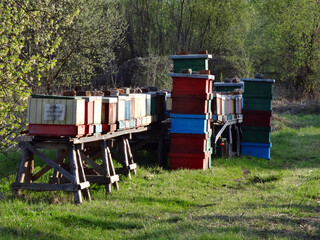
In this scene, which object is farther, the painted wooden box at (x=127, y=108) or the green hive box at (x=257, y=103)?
the green hive box at (x=257, y=103)

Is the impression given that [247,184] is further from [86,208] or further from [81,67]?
[81,67]

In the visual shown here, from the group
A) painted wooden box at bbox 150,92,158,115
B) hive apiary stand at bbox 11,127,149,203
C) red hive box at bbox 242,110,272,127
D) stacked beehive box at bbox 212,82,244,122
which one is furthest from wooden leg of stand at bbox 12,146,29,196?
red hive box at bbox 242,110,272,127

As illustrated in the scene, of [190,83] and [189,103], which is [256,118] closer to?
Answer: [189,103]

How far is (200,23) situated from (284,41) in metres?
8.75

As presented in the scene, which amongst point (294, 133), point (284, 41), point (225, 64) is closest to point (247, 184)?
point (294, 133)

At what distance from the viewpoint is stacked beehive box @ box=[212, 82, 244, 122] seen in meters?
15.7

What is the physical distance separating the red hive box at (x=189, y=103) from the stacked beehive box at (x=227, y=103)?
4.18ft

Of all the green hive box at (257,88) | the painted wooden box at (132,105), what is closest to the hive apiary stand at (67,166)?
the painted wooden box at (132,105)

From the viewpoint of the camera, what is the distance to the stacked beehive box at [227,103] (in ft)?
51.4

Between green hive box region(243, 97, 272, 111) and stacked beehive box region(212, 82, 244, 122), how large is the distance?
1.08 ft

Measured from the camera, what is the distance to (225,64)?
126ft

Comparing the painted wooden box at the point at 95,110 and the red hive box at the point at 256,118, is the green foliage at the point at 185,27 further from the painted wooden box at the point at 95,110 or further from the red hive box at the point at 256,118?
the painted wooden box at the point at 95,110

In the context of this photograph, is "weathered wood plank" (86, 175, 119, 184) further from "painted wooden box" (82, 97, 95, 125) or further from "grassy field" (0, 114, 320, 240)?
"painted wooden box" (82, 97, 95, 125)

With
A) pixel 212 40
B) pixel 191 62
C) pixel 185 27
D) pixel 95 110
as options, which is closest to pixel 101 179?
pixel 95 110
